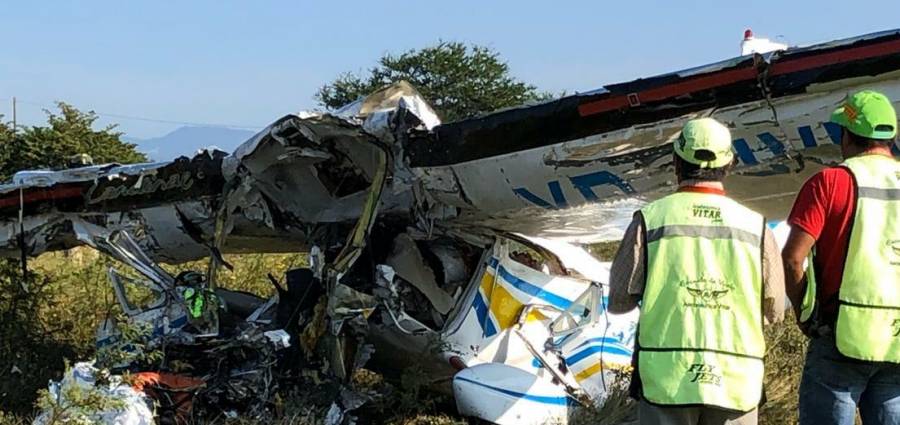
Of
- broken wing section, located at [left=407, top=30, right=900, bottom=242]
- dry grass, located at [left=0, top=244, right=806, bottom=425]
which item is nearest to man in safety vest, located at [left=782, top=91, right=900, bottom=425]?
broken wing section, located at [left=407, top=30, right=900, bottom=242]

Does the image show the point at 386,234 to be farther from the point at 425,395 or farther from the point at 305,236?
the point at 425,395

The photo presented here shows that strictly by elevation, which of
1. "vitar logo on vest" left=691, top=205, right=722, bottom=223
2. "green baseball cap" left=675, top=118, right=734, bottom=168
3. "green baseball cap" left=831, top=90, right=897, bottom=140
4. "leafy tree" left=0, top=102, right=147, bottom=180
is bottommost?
"leafy tree" left=0, top=102, right=147, bottom=180

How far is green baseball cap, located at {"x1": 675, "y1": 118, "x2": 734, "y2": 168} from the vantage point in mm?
3723

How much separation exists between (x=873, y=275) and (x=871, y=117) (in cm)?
57

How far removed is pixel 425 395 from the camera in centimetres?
773

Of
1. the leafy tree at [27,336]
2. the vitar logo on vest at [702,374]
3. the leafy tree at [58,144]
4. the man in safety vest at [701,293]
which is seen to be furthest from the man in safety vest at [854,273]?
the leafy tree at [58,144]

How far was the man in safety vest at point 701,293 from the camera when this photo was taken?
3.63m

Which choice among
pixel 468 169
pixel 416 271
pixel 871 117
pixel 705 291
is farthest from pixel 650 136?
pixel 416 271

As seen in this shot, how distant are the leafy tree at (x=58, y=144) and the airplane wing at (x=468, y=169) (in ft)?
71.6

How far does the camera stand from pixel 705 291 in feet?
11.9

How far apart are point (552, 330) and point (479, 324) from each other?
1.81 ft

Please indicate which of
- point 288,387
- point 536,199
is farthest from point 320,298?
point 536,199

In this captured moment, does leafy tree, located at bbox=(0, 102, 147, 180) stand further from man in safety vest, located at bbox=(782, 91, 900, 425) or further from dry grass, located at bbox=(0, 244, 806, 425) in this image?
man in safety vest, located at bbox=(782, 91, 900, 425)

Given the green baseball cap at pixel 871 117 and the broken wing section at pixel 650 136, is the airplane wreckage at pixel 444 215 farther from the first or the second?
the green baseball cap at pixel 871 117
